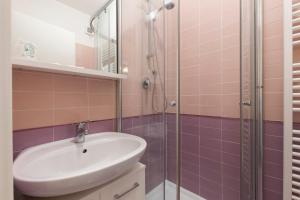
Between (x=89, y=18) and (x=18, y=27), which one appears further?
(x=89, y=18)

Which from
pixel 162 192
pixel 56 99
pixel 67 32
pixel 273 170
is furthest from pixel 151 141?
pixel 67 32

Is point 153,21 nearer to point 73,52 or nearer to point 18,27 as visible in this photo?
point 73,52

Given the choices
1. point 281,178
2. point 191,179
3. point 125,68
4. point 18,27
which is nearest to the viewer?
point 18,27

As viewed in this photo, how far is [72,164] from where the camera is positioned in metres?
0.93

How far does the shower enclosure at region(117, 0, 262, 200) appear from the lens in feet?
3.96

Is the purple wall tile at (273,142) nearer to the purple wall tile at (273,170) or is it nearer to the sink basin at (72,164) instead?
the purple wall tile at (273,170)

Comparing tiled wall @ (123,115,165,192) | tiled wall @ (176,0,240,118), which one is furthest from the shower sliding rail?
tiled wall @ (123,115,165,192)

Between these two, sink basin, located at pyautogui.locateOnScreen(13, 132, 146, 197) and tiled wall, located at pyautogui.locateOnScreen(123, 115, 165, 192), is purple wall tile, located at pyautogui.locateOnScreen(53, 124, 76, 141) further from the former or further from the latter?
tiled wall, located at pyautogui.locateOnScreen(123, 115, 165, 192)

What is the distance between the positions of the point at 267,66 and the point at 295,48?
7.2 inches

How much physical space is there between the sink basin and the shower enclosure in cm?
26

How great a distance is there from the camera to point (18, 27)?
85cm

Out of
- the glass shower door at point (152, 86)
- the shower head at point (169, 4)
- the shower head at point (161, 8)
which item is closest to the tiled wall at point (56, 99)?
the glass shower door at point (152, 86)

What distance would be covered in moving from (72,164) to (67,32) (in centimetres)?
84

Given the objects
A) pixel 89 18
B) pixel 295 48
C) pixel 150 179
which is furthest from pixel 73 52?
pixel 295 48
